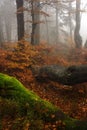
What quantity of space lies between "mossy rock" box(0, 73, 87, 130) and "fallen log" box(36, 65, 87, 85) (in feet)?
7.92

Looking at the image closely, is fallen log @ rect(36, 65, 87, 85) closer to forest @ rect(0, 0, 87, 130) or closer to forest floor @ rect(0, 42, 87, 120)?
forest @ rect(0, 0, 87, 130)

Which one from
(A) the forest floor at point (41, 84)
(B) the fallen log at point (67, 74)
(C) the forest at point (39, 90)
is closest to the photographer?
(C) the forest at point (39, 90)

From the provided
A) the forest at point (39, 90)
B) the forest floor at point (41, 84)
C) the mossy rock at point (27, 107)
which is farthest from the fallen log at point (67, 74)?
the mossy rock at point (27, 107)

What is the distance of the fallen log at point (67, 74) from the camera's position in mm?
10305

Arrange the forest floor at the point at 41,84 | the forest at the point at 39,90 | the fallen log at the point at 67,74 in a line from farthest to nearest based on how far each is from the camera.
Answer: the fallen log at the point at 67,74, the forest floor at the point at 41,84, the forest at the point at 39,90

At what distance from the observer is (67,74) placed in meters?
10.6

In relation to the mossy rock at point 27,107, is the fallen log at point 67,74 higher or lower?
higher

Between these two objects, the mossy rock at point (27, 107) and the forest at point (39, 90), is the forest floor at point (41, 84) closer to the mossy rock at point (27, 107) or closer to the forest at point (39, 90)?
the forest at point (39, 90)

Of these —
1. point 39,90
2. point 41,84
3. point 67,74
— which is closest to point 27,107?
point 67,74

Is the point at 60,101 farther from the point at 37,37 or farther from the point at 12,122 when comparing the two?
the point at 37,37

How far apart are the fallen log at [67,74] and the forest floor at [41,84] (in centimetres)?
59

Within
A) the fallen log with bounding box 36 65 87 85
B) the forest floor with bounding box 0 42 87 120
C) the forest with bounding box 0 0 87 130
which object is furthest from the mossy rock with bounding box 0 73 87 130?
the fallen log with bounding box 36 65 87 85

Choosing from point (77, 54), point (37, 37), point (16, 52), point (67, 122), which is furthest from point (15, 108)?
point (37, 37)

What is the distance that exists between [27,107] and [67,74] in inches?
119
